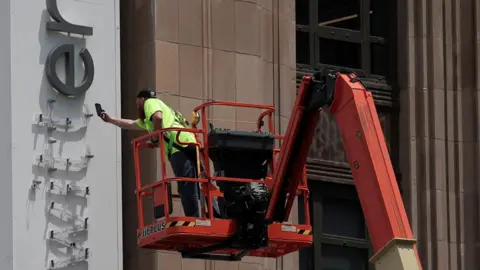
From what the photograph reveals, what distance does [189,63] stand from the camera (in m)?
25.9

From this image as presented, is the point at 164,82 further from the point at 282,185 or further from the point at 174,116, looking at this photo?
the point at 282,185

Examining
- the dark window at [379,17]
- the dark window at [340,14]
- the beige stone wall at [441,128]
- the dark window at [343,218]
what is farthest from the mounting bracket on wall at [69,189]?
the dark window at [379,17]

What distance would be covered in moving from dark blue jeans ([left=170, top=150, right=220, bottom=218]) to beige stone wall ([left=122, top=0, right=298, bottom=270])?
3.28 m

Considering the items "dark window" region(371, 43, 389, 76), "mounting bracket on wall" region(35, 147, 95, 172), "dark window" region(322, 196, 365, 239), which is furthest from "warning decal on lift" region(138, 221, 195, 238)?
"dark window" region(371, 43, 389, 76)

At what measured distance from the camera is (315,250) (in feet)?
94.8

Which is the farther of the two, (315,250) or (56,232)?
(315,250)

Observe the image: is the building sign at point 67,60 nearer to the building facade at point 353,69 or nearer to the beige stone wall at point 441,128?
the building facade at point 353,69

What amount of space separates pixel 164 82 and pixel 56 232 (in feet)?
10.5

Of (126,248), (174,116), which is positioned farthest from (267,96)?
(174,116)

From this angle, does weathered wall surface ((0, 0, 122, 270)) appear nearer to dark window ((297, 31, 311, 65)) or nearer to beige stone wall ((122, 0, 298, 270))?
beige stone wall ((122, 0, 298, 270))

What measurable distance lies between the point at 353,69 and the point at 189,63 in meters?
5.32

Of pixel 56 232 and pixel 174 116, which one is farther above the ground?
pixel 174 116

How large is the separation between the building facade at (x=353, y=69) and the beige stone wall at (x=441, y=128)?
2 centimetres

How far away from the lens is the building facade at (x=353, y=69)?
2605 cm
